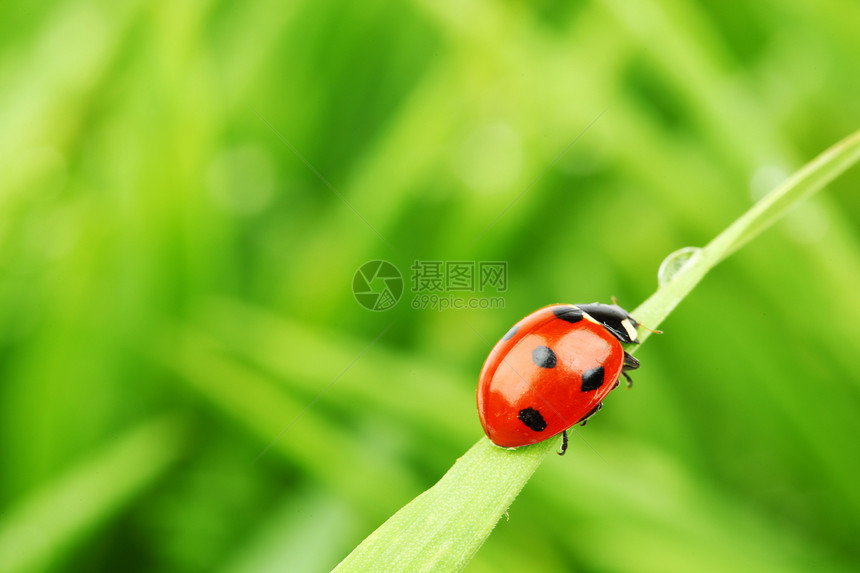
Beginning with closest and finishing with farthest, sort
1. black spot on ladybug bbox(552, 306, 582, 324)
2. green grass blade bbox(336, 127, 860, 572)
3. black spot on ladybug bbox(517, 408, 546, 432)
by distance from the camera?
green grass blade bbox(336, 127, 860, 572), black spot on ladybug bbox(517, 408, 546, 432), black spot on ladybug bbox(552, 306, 582, 324)

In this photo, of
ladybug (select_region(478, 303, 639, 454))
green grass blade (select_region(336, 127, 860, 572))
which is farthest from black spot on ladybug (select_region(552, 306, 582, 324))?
green grass blade (select_region(336, 127, 860, 572))

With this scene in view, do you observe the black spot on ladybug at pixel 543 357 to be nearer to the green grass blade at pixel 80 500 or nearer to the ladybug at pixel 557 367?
the ladybug at pixel 557 367

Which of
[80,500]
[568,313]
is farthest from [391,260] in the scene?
[80,500]

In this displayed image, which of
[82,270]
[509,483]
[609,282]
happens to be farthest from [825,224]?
[82,270]

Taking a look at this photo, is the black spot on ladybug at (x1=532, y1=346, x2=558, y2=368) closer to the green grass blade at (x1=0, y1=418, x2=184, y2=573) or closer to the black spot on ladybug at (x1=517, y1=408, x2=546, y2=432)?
the black spot on ladybug at (x1=517, y1=408, x2=546, y2=432)

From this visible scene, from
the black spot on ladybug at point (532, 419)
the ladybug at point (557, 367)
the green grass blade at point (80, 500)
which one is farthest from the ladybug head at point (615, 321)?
the green grass blade at point (80, 500)

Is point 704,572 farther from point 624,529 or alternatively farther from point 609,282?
point 609,282

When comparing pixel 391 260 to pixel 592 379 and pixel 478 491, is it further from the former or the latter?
pixel 478 491
